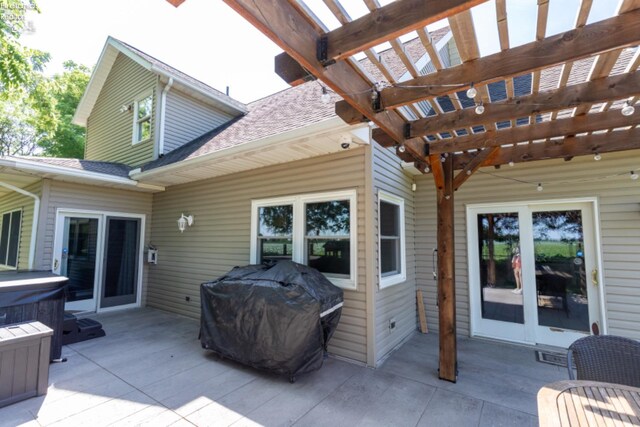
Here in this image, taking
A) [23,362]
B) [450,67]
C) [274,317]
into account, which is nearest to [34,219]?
[23,362]

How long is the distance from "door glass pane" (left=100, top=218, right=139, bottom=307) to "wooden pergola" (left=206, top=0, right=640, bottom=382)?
Result: 6.31 meters

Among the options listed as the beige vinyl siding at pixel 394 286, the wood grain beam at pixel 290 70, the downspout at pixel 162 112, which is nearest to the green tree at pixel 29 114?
the downspout at pixel 162 112

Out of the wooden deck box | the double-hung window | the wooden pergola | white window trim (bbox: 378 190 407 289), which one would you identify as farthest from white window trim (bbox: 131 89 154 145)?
the wooden pergola

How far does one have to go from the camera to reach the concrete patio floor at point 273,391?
272 cm

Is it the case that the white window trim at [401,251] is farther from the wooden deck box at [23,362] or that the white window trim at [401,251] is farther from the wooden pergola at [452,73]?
the wooden deck box at [23,362]

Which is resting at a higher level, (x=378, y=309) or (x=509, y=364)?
(x=378, y=309)

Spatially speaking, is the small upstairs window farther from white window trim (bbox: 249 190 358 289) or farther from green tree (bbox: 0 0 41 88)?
white window trim (bbox: 249 190 358 289)

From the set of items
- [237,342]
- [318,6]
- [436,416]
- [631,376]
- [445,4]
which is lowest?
[436,416]

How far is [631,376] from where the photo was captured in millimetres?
2186

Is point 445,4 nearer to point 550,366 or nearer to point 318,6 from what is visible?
point 318,6

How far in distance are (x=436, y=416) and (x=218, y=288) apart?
110 inches

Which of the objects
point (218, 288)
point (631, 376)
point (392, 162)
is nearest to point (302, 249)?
point (218, 288)

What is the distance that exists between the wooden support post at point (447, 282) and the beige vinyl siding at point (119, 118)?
6717mm

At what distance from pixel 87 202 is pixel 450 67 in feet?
23.1
